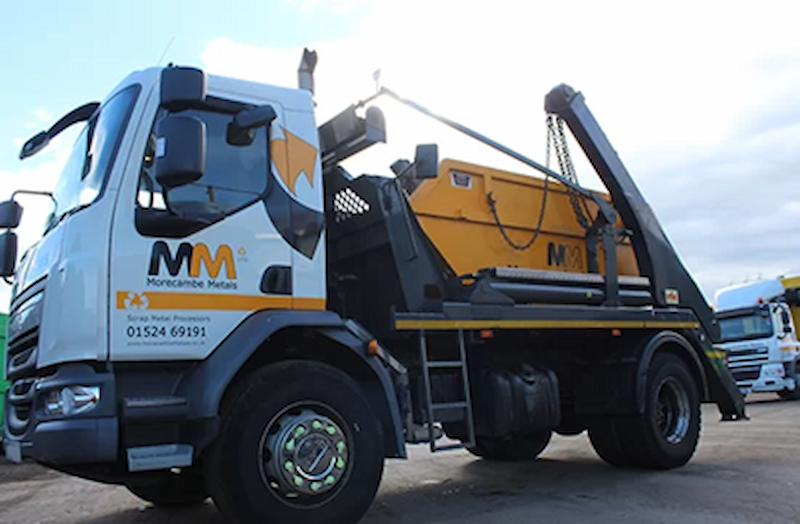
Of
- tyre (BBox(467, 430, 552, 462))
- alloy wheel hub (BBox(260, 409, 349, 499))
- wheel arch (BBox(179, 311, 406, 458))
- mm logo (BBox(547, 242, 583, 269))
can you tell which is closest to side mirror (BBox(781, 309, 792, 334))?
tyre (BBox(467, 430, 552, 462))

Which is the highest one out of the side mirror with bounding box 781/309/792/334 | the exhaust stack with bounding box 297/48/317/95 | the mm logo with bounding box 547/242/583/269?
the exhaust stack with bounding box 297/48/317/95

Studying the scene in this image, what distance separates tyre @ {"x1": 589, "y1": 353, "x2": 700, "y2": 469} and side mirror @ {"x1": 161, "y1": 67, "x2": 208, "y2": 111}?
5097 mm

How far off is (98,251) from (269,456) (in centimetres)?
153

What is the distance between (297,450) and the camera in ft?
14.6

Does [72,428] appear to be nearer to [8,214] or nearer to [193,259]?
[193,259]

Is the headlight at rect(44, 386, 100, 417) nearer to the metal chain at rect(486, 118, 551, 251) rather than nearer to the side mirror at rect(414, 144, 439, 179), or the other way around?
the side mirror at rect(414, 144, 439, 179)

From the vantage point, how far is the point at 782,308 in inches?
683

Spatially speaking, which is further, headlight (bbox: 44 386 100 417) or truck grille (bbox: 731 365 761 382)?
truck grille (bbox: 731 365 761 382)

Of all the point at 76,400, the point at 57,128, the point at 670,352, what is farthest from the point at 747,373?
the point at 76,400

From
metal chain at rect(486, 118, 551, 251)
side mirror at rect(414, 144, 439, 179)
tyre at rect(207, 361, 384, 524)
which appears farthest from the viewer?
metal chain at rect(486, 118, 551, 251)

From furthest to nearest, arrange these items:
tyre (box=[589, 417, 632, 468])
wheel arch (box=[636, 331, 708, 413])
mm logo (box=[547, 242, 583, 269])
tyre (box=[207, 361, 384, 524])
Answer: tyre (box=[589, 417, 632, 468]) → mm logo (box=[547, 242, 583, 269]) → wheel arch (box=[636, 331, 708, 413]) → tyre (box=[207, 361, 384, 524])

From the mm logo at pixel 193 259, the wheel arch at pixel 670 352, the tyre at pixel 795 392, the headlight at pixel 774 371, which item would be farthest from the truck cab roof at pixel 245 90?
the tyre at pixel 795 392

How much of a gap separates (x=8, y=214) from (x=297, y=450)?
115 inches

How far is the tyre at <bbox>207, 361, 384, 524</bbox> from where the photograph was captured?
426cm
